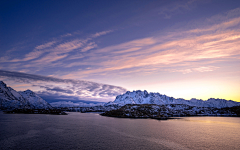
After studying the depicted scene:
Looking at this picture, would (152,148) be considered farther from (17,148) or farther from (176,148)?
(17,148)

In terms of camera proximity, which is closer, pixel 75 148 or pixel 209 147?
pixel 75 148

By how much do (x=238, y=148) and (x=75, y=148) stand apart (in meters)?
76.0

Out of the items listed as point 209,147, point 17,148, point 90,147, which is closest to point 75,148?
point 90,147

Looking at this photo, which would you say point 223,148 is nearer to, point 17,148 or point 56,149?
point 56,149

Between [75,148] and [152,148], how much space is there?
110 ft

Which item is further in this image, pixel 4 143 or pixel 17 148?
pixel 4 143

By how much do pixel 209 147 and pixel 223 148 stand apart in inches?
231

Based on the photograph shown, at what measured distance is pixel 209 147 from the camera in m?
61.6

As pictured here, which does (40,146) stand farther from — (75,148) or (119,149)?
(119,149)

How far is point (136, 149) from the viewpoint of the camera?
184 feet

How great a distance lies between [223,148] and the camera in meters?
60.3

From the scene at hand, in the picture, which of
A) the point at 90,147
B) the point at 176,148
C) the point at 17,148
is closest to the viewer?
the point at 17,148

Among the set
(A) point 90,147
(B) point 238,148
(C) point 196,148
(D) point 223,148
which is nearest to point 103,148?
(A) point 90,147

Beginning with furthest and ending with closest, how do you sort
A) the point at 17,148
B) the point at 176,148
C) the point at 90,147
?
1. the point at 176,148
2. the point at 90,147
3. the point at 17,148
